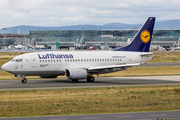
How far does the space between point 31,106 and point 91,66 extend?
79.5 ft

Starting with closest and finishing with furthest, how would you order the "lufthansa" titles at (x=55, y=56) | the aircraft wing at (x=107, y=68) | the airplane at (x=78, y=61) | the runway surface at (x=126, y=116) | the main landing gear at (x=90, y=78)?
the runway surface at (x=126, y=116)
the airplane at (x=78, y=61)
the "lufthansa" titles at (x=55, y=56)
the aircraft wing at (x=107, y=68)
the main landing gear at (x=90, y=78)

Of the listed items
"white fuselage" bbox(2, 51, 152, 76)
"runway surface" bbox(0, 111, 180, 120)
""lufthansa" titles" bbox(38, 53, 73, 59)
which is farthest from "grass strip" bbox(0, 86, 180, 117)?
""lufthansa" titles" bbox(38, 53, 73, 59)

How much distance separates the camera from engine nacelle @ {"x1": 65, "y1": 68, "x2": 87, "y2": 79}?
Result: 44969 mm

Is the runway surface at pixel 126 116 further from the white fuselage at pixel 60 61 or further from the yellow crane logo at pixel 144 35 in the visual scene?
the yellow crane logo at pixel 144 35

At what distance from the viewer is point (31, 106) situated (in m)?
26.0

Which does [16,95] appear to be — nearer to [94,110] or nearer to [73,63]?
[94,110]

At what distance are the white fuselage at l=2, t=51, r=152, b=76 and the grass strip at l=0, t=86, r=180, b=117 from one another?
9.57m

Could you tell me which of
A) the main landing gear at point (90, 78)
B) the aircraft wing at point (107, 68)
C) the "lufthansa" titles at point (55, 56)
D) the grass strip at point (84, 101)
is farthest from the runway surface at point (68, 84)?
the grass strip at point (84, 101)

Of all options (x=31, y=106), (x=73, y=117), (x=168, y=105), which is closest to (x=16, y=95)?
(x=31, y=106)

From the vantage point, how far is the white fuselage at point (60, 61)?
43938 millimetres

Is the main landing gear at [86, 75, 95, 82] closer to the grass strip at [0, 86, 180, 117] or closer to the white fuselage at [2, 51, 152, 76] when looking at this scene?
the white fuselage at [2, 51, 152, 76]

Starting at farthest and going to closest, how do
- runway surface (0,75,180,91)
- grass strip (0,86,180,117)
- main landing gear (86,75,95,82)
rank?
1. main landing gear (86,75,95,82)
2. runway surface (0,75,180,91)
3. grass strip (0,86,180,117)

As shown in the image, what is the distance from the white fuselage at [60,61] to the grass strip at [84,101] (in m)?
9.57

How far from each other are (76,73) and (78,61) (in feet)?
11.4
